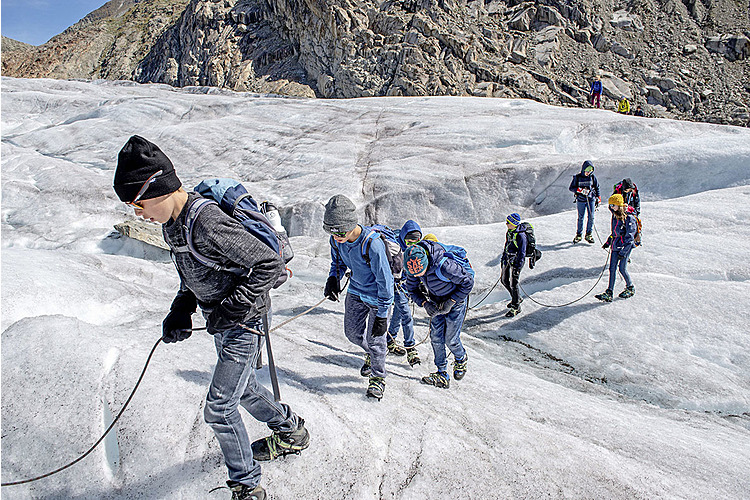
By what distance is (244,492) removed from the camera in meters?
3.02

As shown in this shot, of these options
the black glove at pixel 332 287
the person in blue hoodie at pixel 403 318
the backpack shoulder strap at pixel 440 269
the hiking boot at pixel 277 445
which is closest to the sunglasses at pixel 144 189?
the hiking boot at pixel 277 445

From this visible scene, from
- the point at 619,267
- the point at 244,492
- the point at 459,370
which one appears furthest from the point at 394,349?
the point at 619,267

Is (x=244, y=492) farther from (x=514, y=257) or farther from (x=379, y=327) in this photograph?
(x=514, y=257)

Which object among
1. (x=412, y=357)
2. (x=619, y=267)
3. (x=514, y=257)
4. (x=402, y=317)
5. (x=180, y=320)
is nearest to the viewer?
(x=180, y=320)

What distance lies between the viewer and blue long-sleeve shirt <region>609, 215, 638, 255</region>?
297 inches

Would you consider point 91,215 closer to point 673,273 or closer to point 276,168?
point 276,168

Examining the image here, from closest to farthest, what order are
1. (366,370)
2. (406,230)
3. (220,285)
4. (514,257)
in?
(220,285)
(366,370)
(406,230)
(514,257)

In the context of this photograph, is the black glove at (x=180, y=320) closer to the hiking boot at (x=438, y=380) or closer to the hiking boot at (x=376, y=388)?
the hiking boot at (x=376, y=388)

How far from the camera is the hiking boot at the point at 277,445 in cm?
350

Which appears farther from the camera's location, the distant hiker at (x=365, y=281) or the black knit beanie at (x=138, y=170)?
the distant hiker at (x=365, y=281)

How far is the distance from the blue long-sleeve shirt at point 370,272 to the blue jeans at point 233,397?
172 centimetres

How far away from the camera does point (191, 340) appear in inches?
216

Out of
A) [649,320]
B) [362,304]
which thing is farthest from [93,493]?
[649,320]

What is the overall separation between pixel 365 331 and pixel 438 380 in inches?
44.3
